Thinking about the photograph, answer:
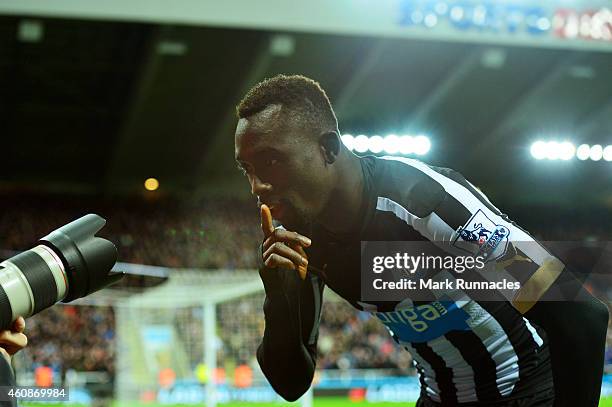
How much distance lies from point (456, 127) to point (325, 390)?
76.8 inches

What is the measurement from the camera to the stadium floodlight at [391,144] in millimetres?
4352

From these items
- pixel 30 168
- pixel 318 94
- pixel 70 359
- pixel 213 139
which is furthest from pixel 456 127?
pixel 318 94

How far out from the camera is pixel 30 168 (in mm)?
6680

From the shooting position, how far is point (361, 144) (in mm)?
4234

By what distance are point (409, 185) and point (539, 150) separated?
4.09 metres

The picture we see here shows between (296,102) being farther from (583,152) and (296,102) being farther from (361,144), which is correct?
(583,152)

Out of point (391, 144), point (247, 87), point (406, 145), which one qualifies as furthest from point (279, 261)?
point (247, 87)

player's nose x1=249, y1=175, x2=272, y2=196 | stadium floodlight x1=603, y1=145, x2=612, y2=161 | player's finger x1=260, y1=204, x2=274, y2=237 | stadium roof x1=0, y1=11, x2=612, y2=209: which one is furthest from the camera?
Answer: stadium roof x1=0, y1=11, x2=612, y2=209

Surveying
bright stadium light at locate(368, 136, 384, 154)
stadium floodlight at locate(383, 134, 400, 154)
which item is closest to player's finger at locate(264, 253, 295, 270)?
bright stadium light at locate(368, 136, 384, 154)

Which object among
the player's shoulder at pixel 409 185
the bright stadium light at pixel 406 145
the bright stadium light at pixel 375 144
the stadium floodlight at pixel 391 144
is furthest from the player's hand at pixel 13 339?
the bright stadium light at pixel 406 145

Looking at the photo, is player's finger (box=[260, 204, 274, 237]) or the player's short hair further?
the player's short hair

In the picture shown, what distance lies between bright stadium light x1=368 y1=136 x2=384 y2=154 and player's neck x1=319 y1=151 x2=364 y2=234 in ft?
9.80

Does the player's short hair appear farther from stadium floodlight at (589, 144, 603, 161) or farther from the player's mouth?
stadium floodlight at (589, 144, 603, 161)

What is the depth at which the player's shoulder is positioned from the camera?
1.14 meters
